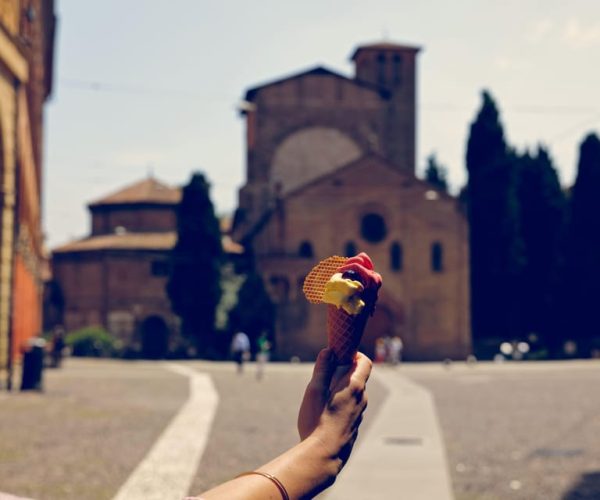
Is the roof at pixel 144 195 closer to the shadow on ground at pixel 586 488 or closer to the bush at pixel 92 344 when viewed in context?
the bush at pixel 92 344

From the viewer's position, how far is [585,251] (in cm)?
5281

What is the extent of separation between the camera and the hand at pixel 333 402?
2051 mm

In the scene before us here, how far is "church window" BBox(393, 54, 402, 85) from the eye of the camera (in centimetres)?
6359

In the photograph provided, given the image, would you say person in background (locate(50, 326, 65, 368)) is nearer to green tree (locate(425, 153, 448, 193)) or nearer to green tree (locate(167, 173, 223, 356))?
green tree (locate(167, 173, 223, 356))

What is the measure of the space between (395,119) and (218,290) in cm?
1884

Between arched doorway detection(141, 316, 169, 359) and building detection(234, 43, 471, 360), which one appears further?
arched doorway detection(141, 316, 169, 359)

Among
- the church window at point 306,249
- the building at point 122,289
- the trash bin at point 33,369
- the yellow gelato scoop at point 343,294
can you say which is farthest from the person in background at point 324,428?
the building at point 122,289

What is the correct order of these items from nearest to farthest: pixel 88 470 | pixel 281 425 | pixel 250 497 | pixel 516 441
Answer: pixel 250 497 < pixel 88 470 < pixel 516 441 < pixel 281 425

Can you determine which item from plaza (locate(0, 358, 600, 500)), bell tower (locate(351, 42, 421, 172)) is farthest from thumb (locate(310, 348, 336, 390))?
bell tower (locate(351, 42, 421, 172))

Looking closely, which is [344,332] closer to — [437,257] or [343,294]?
[343,294]

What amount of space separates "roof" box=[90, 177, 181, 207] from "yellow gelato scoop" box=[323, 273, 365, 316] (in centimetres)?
6097

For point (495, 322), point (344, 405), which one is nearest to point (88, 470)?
point (344, 405)

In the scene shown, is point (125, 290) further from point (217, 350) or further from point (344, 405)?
point (344, 405)

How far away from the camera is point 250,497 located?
6.40 ft
